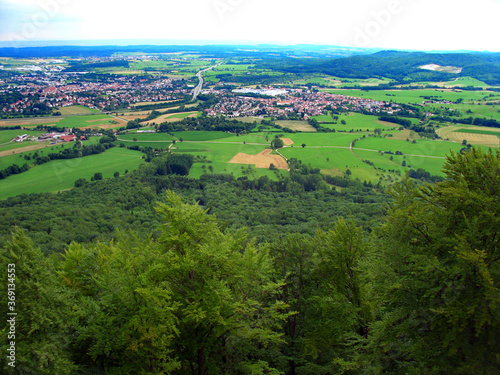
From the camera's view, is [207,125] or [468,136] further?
[207,125]

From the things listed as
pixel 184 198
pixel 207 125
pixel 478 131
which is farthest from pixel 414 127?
pixel 184 198

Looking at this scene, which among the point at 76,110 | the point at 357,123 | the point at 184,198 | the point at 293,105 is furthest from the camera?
the point at 293,105

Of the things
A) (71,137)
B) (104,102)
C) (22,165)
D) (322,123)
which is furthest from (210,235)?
(104,102)

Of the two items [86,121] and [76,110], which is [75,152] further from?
[76,110]

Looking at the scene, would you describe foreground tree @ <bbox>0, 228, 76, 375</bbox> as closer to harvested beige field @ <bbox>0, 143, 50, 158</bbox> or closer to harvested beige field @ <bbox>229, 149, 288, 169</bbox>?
harvested beige field @ <bbox>229, 149, 288, 169</bbox>

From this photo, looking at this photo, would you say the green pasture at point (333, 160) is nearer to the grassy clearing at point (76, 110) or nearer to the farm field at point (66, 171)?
the farm field at point (66, 171)

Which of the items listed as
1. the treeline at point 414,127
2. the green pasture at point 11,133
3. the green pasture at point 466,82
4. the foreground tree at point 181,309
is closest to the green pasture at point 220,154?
the green pasture at point 11,133
